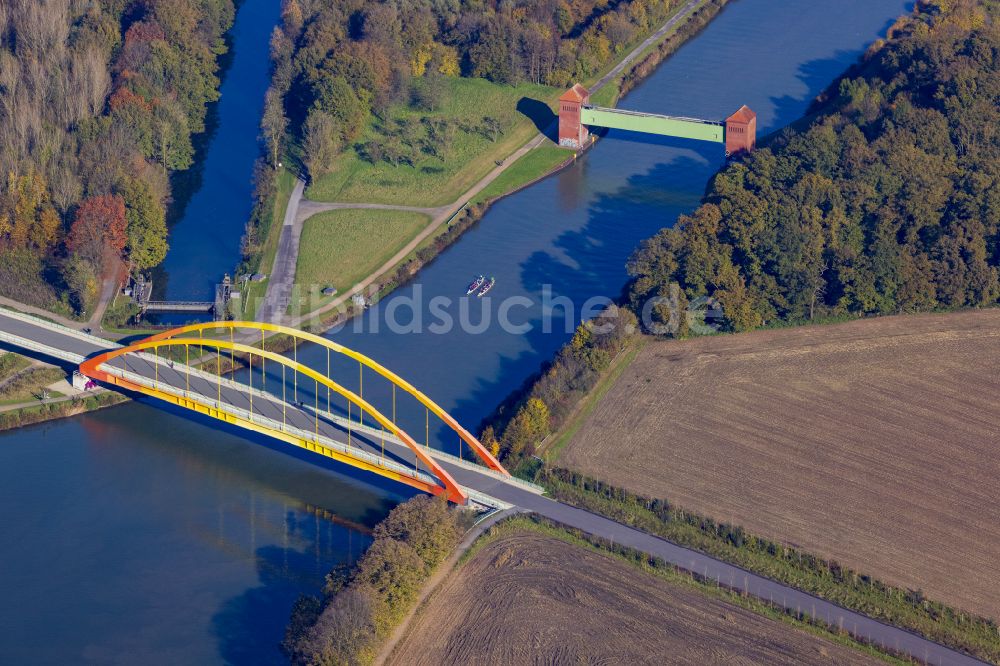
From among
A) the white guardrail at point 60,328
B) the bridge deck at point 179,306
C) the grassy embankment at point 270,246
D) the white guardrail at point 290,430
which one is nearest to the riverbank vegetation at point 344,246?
the grassy embankment at point 270,246

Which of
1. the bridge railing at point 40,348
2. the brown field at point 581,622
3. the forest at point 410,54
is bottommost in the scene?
the brown field at point 581,622

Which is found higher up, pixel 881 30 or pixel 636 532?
pixel 881 30

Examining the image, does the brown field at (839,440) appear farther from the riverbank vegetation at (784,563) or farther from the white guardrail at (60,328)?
the white guardrail at (60,328)

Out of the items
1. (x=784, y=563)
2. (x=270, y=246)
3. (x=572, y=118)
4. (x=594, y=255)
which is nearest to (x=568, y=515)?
(x=784, y=563)

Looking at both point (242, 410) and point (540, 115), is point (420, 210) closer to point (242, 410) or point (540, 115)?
point (540, 115)

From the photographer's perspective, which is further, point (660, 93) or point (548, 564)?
point (660, 93)

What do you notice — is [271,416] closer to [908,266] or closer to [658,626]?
[658,626]

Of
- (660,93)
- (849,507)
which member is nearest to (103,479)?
(849,507)
